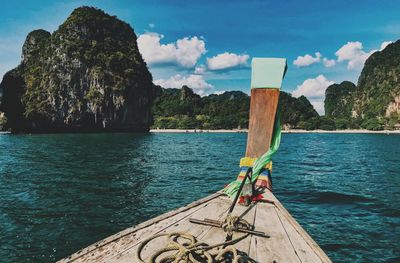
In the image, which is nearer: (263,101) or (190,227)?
(190,227)

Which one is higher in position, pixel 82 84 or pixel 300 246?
pixel 82 84

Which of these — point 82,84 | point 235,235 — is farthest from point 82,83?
point 235,235

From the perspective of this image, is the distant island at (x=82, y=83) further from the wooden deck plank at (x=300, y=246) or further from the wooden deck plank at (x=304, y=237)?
the wooden deck plank at (x=300, y=246)

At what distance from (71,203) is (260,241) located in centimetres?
1164

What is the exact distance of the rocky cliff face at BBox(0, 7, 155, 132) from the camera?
102062 millimetres

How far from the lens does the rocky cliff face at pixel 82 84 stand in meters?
102

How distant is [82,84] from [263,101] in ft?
358

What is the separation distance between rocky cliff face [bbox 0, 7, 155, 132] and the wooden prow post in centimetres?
10105

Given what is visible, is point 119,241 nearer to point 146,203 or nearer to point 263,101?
point 263,101

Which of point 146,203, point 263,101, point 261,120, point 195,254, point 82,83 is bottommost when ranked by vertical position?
point 146,203

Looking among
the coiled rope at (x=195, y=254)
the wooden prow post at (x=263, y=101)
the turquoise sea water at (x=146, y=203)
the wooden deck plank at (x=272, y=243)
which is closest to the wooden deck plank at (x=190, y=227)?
the coiled rope at (x=195, y=254)

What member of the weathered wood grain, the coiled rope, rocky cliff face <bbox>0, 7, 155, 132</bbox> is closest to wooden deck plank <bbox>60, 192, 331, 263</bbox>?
the coiled rope

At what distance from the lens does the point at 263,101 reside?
8.05 metres

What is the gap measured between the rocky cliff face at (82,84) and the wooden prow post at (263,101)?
101 m
